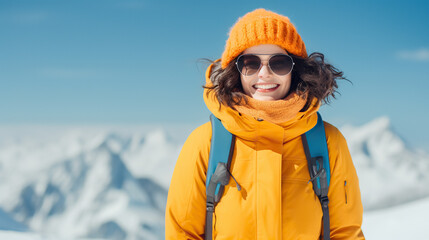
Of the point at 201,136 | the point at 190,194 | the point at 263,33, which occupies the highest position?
the point at 263,33

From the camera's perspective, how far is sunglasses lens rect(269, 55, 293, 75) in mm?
3096

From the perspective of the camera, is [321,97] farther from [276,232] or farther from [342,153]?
[276,232]

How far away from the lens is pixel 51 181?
171625mm

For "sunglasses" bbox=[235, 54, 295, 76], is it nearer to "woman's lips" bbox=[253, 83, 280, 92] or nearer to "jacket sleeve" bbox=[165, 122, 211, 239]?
"woman's lips" bbox=[253, 83, 280, 92]

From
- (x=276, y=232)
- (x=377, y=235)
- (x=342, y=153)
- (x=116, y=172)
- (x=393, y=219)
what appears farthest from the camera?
(x=116, y=172)

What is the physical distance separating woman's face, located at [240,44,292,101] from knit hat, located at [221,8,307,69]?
6 centimetres

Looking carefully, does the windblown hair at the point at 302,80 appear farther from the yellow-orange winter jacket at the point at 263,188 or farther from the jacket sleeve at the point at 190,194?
the jacket sleeve at the point at 190,194

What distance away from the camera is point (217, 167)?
2.89 meters

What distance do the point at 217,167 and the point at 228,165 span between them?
3.6 inches

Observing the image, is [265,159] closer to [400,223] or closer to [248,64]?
[248,64]

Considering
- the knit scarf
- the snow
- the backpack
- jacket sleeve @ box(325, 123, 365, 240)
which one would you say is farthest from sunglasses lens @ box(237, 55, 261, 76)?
the snow

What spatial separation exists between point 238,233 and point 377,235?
703 cm

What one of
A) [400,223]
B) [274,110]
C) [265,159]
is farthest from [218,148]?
[400,223]

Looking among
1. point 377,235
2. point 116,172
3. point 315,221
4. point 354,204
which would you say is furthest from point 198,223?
point 116,172
